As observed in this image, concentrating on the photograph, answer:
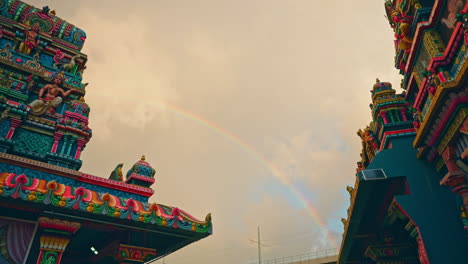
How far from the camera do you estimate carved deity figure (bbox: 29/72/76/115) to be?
10070 millimetres

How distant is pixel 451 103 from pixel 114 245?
9754mm

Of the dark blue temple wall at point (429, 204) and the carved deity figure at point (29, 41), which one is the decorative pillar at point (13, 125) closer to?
the carved deity figure at point (29, 41)

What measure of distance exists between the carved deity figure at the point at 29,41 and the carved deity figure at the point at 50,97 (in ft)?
5.16

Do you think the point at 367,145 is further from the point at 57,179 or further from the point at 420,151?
the point at 57,179

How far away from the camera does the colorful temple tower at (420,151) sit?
25.4 feet

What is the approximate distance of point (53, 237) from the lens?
7.54m

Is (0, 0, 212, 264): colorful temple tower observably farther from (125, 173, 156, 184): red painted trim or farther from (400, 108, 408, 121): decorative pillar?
(400, 108, 408, 121): decorative pillar

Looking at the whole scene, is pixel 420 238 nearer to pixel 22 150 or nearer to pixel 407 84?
pixel 407 84

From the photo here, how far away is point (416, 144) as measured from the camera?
30.6 ft

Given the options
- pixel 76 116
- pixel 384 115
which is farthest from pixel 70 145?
pixel 384 115

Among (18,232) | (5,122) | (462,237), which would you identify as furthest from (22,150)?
(462,237)

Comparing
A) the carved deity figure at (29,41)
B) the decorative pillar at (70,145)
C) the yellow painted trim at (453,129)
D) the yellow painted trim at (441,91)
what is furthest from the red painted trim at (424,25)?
the carved deity figure at (29,41)

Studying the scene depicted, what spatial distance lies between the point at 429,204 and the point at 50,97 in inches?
520

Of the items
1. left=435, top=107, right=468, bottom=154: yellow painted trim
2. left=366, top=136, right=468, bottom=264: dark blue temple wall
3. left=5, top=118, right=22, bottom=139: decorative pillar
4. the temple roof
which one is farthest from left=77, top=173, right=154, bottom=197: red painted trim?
left=435, top=107, right=468, bottom=154: yellow painted trim
